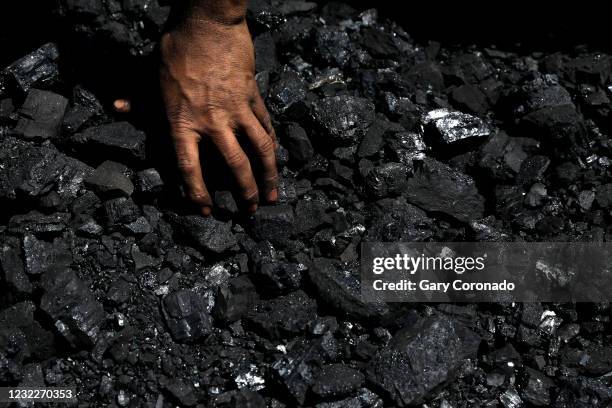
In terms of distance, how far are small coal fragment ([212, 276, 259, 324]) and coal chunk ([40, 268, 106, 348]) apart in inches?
14.8

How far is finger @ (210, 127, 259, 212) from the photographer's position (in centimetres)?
203

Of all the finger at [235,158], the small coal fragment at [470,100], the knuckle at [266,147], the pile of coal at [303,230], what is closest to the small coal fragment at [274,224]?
the pile of coal at [303,230]

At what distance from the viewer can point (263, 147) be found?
2.07m

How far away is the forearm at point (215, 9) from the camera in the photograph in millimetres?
2090

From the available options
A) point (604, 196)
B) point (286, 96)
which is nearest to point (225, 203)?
point (286, 96)

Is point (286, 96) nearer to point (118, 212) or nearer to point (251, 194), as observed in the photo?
point (251, 194)

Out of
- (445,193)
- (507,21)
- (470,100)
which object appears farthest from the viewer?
(507,21)

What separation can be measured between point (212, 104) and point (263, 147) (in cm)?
23

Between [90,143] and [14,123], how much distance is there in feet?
1.20

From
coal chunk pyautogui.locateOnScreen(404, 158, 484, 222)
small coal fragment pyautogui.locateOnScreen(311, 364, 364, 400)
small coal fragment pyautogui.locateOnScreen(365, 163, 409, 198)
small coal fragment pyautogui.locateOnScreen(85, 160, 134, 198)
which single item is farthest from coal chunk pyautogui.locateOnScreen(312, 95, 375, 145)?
small coal fragment pyautogui.locateOnScreen(311, 364, 364, 400)

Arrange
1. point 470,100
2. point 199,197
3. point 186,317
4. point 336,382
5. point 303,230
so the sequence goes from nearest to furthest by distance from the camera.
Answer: point 336,382, point 186,317, point 199,197, point 303,230, point 470,100

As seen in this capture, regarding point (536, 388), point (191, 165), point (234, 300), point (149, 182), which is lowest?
point (536, 388)

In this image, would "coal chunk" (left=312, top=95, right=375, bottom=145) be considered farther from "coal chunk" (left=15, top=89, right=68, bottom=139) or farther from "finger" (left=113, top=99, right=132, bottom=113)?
"coal chunk" (left=15, top=89, right=68, bottom=139)

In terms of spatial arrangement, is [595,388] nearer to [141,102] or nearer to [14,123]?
[141,102]
